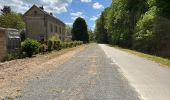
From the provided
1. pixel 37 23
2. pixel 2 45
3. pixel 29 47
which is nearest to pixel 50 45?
pixel 29 47

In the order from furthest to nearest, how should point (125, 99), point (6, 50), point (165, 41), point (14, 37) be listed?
point (165, 41) < point (14, 37) < point (6, 50) < point (125, 99)

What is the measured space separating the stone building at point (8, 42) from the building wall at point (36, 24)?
36.3 metres

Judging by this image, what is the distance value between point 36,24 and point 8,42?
40.1 metres

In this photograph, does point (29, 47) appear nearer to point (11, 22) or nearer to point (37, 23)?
point (37, 23)

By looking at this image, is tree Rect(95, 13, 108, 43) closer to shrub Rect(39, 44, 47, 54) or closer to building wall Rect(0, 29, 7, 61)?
shrub Rect(39, 44, 47, 54)

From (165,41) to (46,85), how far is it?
31612 millimetres

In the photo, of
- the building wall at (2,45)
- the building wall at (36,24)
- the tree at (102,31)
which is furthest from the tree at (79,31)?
the building wall at (2,45)

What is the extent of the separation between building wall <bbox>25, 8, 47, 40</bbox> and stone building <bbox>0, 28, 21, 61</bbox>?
119 feet

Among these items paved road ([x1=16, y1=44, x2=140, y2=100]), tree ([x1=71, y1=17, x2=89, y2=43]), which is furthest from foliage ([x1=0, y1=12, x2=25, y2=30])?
paved road ([x1=16, y1=44, x2=140, y2=100])

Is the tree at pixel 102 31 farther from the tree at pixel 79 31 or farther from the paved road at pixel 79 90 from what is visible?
the paved road at pixel 79 90

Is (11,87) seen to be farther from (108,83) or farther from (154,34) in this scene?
(154,34)

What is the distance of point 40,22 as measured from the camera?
7069 cm

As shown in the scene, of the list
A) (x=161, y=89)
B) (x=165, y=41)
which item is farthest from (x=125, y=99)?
(x=165, y=41)

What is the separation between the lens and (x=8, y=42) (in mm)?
30750
